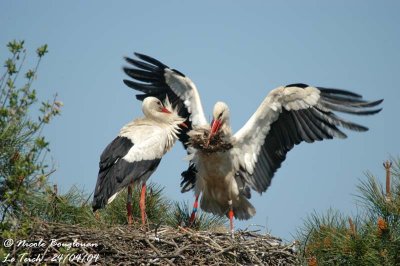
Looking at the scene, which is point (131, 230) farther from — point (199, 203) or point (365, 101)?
point (365, 101)

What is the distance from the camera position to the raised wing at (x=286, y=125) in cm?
832

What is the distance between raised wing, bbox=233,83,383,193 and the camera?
8320 millimetres

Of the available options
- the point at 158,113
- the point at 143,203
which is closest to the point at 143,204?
the point at 143,203

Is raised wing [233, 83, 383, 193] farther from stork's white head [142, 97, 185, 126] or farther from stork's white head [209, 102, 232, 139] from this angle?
stork's white head [142, 97, 185, 126]

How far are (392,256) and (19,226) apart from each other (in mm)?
3101

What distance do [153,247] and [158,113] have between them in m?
2.57

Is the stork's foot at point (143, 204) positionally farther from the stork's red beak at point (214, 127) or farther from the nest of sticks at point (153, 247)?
the stork's red beak at point (214, 127)

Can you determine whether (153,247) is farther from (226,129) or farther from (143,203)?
(226,129)

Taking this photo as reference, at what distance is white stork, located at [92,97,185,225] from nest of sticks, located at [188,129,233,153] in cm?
27

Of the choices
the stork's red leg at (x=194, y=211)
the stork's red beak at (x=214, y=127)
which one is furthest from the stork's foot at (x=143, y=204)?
the stork's red beak at (x=214, y=127)

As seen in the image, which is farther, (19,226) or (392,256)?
(392,256)

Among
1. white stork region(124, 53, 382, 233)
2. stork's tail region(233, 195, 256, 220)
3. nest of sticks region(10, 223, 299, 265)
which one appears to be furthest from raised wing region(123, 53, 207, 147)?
nest of sticks region(10, 223, 299, 265)

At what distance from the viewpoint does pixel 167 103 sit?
8.80 meters

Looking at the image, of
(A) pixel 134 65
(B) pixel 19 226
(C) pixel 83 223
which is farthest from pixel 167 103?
(B) pixel 19 226
